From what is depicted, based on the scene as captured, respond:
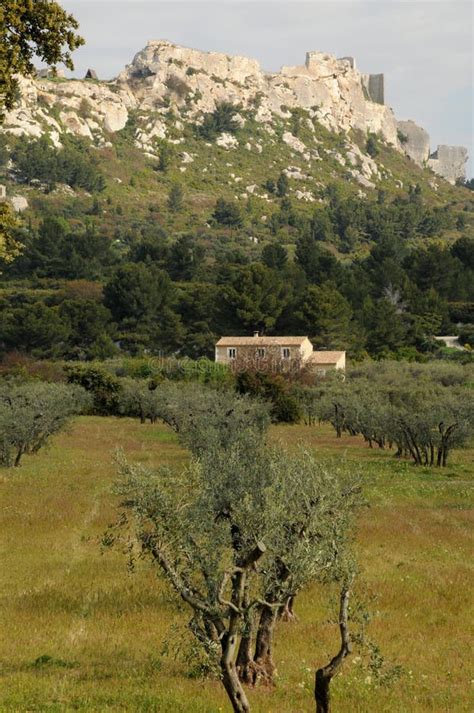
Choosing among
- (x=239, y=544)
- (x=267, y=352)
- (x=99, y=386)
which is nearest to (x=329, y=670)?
(x=239, y=544)

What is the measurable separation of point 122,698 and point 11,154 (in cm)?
17819

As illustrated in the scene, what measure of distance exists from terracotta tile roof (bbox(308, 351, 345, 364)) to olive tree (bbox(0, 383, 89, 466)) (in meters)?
44.3

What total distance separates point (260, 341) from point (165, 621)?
79600 mm

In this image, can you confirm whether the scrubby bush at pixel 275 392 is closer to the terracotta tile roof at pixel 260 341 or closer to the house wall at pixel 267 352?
the house wall at pixel 267 352

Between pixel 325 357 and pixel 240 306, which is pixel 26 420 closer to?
pixel 325 357

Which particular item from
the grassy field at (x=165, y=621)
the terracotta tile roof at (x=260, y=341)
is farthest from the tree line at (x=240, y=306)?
the grassy field at (x=165, y=621)

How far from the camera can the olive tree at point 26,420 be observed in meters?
41.1

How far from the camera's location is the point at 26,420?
41.8 metres

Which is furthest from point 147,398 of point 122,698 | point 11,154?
point 11,154

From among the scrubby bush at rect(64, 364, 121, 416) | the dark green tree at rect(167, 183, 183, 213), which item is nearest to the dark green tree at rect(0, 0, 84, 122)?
the scrubby bush at rect(64, 364, 121, 416)

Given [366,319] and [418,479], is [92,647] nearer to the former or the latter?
[418,479]

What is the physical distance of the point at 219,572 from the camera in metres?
10.7

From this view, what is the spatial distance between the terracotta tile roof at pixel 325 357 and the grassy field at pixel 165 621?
58.8 meters

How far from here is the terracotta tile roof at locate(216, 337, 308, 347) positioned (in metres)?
94.6
